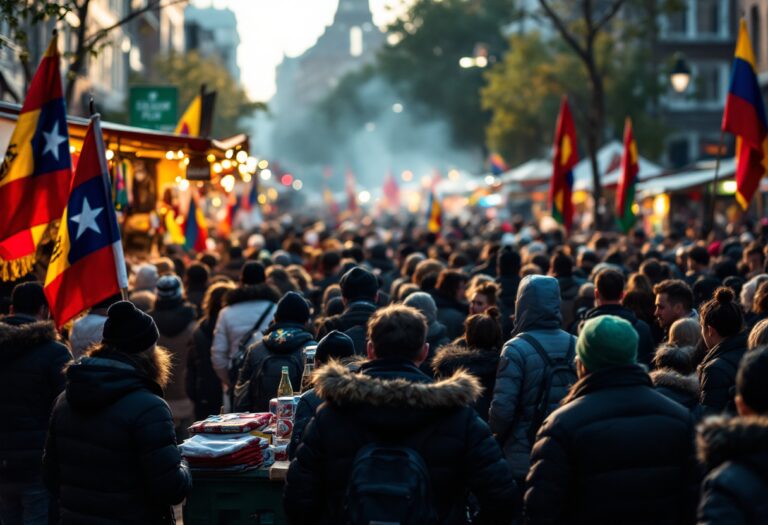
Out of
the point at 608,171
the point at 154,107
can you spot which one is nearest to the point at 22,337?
the point at 154,107

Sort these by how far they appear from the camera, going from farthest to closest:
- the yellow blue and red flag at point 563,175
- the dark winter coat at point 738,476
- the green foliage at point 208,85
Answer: the green foliage at point 208,85
the yellow blue and red flag at point 563,175
the dark winter coat at point 738,476

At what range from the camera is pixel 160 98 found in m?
23.9

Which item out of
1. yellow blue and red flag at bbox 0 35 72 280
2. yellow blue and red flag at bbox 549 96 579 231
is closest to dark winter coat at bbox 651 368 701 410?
yellow blue and red flag at bbox 0 35 72 280

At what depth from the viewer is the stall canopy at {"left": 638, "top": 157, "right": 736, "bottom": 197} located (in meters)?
26.0

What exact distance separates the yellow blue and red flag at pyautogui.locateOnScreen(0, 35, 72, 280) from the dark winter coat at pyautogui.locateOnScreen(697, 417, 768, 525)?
5.14 meters

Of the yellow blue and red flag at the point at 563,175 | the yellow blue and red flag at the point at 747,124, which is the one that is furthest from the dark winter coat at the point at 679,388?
the yellow blue and red flag at the point at 563,175

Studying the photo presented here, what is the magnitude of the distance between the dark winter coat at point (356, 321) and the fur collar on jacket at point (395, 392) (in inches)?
161

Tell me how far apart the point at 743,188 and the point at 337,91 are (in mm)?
101218

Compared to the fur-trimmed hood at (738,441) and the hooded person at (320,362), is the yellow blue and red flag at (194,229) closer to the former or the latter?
the hooded person at (320,362)

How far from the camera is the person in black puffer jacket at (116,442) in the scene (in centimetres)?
560

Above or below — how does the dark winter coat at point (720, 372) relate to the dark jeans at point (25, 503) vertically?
above

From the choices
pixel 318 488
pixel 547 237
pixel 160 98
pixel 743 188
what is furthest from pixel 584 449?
pixel 160 98

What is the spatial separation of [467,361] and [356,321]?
5.67ft

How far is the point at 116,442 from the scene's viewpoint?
18.3 ft
